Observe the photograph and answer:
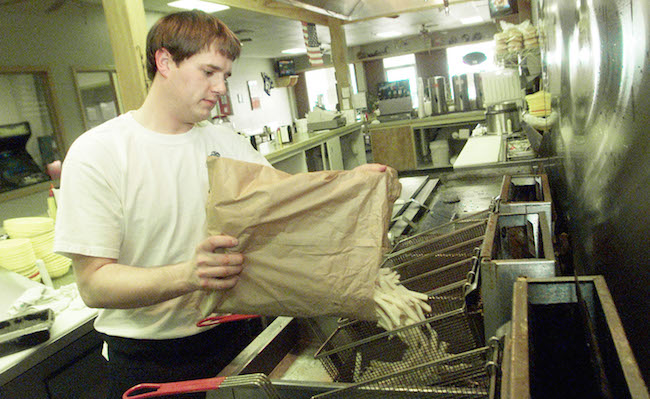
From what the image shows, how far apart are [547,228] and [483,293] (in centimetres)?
34

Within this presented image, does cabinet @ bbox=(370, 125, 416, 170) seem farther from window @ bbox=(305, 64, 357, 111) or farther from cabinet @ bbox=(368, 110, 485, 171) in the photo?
window @ bbox=(305, 64, 357, 111)

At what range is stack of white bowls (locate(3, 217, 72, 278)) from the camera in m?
2.25

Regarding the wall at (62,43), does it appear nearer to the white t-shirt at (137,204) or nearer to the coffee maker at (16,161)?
the coffee maker at (16,161)

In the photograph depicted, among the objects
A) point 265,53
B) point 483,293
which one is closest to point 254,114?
point 265,53

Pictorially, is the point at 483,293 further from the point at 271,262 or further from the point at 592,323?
the point at 271,262

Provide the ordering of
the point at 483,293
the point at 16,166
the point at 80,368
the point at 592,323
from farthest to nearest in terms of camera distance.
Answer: the point at 16,166 → the point at 80,368 → the point at 483,293 → the point at 592,323

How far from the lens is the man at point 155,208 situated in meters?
1.03

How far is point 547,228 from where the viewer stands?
1.25m

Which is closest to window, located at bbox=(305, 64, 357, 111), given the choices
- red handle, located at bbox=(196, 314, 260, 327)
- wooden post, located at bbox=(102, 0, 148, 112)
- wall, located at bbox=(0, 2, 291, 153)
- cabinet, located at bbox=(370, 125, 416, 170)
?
cabinet, located at bbox=(370, 125, 416, 170)

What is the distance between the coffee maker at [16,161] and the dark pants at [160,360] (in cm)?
449

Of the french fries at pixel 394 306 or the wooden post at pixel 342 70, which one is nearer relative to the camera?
the french fries at pixel 394 306

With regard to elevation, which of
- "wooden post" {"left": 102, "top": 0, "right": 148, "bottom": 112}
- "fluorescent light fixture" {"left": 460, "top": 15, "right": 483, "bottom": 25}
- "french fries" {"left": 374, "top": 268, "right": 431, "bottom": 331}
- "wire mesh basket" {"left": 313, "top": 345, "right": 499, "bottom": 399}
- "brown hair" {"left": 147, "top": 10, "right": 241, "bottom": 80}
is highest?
"fluorescent light fixture" {"left": 460, "top": 15, "right": 483, "bottom": 25}

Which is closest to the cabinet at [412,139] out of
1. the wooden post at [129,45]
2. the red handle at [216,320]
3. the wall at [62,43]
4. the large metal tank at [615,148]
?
the wall at [62,43]

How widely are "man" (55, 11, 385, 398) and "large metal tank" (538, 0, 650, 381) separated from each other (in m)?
0.49
